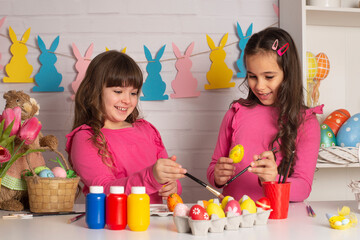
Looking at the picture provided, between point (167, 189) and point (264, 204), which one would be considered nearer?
point (264, 204)

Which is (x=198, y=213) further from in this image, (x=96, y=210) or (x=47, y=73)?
(x=47, y=73)

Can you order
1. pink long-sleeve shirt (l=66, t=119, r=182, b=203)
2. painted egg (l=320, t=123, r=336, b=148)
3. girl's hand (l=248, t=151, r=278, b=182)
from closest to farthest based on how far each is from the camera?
1. girl's hand (l=248, t=151, r=278, b=182)
2. pink long-sleeve shirt (l=66, t=119, r=182, b=203)
3. painted egg (l=320, t=123, r=336, b=148)

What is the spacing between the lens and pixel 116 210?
106cm

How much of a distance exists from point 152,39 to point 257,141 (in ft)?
2.52

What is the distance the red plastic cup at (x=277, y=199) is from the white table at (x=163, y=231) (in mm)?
25

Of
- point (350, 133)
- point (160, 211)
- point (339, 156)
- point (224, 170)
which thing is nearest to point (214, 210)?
point (160, 211)

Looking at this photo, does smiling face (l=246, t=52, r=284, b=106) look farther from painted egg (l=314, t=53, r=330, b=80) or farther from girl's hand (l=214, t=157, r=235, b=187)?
painted egg (l=314, t=53, r=330, b=80)

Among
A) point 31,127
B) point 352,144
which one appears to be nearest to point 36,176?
point 31,127

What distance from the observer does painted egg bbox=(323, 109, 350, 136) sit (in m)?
2.14

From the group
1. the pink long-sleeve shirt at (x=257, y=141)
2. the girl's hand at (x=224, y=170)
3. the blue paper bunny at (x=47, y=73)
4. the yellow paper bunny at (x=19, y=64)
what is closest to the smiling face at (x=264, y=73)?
the pink long-sleeve shirt at (x=257, y=141)

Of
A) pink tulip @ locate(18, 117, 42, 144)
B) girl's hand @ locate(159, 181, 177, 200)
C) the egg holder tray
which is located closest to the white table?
the egg holder tray

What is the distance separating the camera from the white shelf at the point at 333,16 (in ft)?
6.78

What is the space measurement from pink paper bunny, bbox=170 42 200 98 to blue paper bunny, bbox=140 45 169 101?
55 millimetres

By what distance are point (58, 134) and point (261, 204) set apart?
136 centimetres
